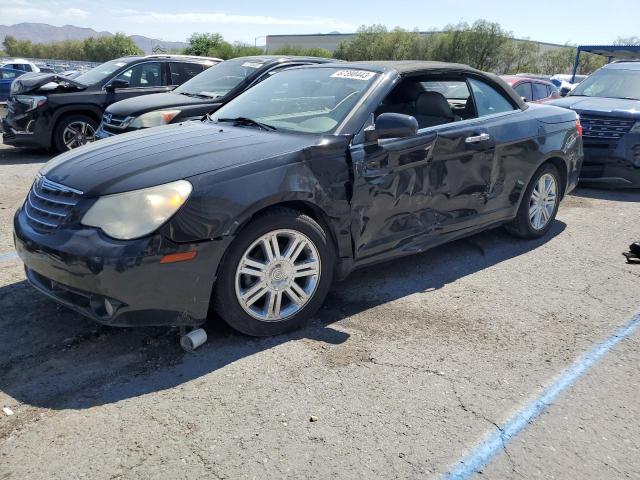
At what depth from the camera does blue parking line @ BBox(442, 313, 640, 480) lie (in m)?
2.44

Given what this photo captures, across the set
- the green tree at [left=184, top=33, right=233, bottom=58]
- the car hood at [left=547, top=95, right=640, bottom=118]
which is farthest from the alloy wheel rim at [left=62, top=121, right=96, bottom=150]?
the green tree at [left=184, top=33, right=233, bottom=58]

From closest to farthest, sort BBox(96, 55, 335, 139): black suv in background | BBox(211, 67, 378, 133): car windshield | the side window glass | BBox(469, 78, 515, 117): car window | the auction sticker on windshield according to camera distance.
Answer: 1. BBox(211, 67, 378, 133): car windshield
2. the auction sticker on windshield
3. the side window glass
4. BBox(469, 78, 515, 117): car window
5. BBox(96, 55, 335, 139): black suv in background

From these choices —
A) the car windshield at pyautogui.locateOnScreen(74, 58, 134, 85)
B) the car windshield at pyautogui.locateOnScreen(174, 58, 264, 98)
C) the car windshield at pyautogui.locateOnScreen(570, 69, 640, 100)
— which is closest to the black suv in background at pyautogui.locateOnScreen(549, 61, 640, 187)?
the car windshield at pyautogui.locateOnScreen(570, 69, 640, 100)

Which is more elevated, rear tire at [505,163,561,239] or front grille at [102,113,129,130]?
front grille at [102,113,129,130]

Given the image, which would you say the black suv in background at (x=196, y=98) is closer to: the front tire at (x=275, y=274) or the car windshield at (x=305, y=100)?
the car windshield at (x=305, y=100)

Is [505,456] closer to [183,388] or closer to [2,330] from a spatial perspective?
[183,388]

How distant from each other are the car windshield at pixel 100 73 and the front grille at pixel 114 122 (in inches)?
83.0

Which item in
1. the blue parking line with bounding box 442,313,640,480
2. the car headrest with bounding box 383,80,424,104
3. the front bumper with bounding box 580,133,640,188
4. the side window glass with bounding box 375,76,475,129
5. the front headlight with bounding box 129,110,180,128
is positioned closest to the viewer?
the blue parking line with bounding box 442,313,640,480

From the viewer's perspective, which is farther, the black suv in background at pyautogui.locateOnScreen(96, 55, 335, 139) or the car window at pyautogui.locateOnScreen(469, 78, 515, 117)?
the black suv in background at pyautogui.locateOnScreen(96, 55, 335, 139)

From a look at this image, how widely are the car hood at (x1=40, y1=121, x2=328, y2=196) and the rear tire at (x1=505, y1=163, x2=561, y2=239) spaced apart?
2530 mm

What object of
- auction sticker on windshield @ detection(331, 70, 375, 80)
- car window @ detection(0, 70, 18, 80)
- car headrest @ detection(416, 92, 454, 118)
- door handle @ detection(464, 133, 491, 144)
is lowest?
car window @ detection(0, 70, 18, 80)

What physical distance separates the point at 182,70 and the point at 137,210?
7.86 metres

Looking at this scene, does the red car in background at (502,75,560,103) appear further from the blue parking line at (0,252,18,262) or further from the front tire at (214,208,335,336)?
the blue parking line at (0,252,18,262)

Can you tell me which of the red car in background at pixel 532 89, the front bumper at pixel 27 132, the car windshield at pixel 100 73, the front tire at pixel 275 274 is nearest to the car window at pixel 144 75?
the car windshield at pixel 100 73
